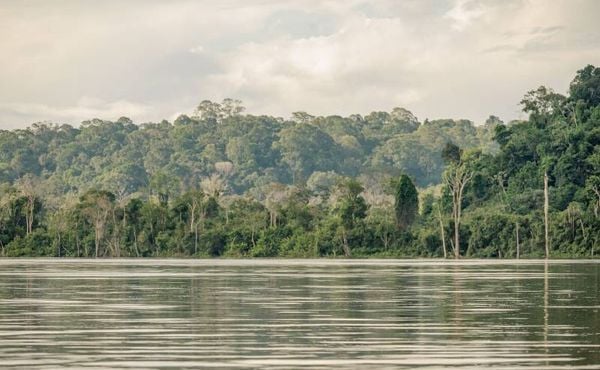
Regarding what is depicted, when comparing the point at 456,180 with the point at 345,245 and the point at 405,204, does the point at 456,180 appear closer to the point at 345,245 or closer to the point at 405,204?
the point at 405,204

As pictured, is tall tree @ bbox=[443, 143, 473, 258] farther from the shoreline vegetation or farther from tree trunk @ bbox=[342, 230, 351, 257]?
tree trunk @ bbox=[342, 230, 351, 257]

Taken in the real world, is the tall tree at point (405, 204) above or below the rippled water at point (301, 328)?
above

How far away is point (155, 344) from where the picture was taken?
2008 centimetres

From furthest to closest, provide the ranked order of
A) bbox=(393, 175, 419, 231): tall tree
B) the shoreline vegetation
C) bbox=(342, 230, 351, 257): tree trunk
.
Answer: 1. bbox=(393, 175, 419, 231): tall tree
2. bbox=(342, 230, 351, 257): tree trunk
3. the shoreline vegetation

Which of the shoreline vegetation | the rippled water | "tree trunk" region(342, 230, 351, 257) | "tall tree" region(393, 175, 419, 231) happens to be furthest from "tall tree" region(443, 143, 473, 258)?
the rippled water

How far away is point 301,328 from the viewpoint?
75.8 feet

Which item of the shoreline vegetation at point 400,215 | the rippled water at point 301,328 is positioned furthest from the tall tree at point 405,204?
the rippled water at point 301,328

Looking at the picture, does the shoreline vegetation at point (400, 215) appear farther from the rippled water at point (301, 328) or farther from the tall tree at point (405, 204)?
the rippled water at point (301, 328)

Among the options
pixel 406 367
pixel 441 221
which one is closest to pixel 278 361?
pixel 406 367

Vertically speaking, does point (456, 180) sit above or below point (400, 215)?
above

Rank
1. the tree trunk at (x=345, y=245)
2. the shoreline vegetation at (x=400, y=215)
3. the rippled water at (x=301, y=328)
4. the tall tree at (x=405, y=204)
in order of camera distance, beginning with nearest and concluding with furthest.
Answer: the rippled water at (x=301, y=328)
the shoreline vegetation at (x=400, y=215)
the tree trunk at (x=345, y=245)
the tall tree at (x=405, y=204)

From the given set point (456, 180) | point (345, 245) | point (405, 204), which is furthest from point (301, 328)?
point (456, 180)

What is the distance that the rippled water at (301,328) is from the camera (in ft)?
59.0

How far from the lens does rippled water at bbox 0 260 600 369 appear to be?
59.0 ft
